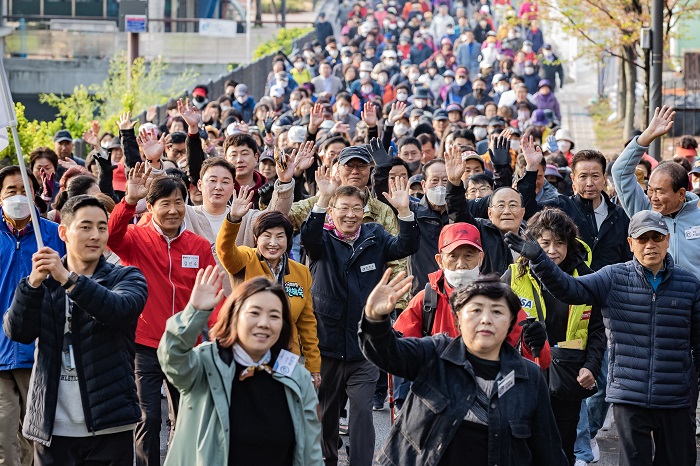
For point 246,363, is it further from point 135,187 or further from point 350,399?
point 350,399

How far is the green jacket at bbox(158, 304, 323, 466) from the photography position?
5711mm

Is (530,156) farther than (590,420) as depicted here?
Yes

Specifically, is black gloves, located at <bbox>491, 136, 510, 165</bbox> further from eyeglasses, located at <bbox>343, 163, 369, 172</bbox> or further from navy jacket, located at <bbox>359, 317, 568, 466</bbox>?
navy jacket, located at <bbox>359, 317, 568, 466</bbox>

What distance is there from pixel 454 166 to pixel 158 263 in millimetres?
2415

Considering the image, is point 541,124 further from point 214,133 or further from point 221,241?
point 221,241

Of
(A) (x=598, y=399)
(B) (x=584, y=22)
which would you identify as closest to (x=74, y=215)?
(A) (x=598, y=399)

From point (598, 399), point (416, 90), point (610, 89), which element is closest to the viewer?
point (598, 399)

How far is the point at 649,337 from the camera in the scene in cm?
780

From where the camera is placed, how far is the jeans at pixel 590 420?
32.6 ft

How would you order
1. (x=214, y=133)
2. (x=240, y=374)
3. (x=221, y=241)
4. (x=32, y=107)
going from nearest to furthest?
(x=240, y=374)
(x=221, y=241)
(x=214, y=133)
(x=32, y=107)

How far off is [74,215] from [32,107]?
110 feet

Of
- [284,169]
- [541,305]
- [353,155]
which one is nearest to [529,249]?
[541,305]

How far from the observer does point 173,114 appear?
20.8 meters

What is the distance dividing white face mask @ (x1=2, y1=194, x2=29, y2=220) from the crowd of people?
0.01 meters
